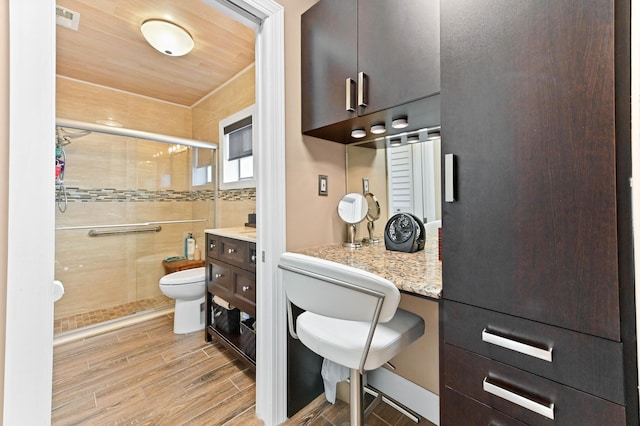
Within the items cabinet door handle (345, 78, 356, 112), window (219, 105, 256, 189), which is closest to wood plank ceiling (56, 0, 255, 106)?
window (219, 105, 256, 189)

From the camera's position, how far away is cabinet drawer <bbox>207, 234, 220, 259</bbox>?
2033 millimetres

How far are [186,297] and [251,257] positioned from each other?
1.06 m

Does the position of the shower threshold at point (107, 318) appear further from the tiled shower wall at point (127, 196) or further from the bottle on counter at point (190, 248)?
the bottle on counter at point (190, 248)

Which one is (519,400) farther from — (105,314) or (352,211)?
(105,314)

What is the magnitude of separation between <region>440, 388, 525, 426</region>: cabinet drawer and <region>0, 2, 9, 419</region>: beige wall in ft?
4.15

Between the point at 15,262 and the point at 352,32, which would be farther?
the point at 352,32

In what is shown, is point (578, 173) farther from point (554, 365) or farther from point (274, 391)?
point (274, 391)

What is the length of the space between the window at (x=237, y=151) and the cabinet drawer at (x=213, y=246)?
64 cm

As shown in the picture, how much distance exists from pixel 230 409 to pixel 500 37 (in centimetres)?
200

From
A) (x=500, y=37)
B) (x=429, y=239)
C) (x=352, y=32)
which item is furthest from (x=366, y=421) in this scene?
(x=352, y=32)

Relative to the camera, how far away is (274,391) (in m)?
1.34

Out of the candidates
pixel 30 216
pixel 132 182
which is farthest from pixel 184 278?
pixel 30 216

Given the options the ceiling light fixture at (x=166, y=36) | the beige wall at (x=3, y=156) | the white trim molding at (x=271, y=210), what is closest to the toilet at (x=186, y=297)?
the white trim molding at (x=271, y=210)

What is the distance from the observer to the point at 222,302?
204 cm
